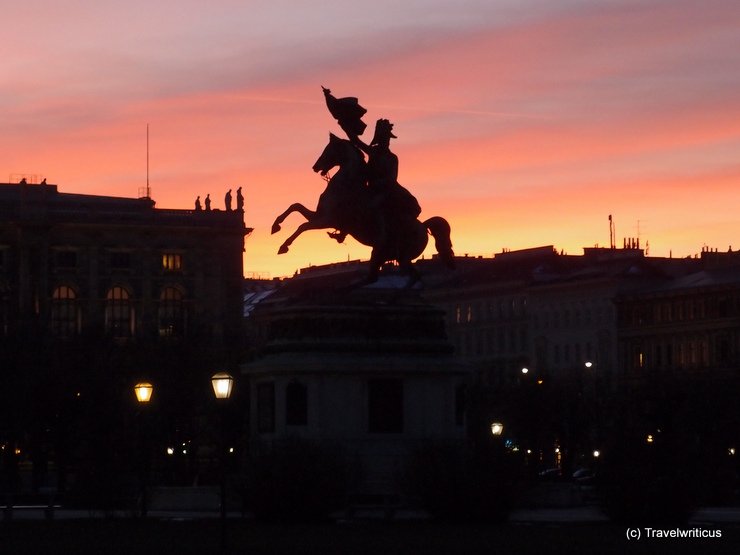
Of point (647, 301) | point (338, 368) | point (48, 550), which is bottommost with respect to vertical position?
point (48, 550)

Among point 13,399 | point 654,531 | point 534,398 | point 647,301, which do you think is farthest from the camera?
point 647,301

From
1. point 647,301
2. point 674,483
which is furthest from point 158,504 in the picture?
point 647,301

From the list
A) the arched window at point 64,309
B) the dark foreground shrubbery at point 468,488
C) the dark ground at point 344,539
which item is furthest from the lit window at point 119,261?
the dark foreground shrubbery at point 468,488

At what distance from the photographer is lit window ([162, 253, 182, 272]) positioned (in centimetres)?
17525

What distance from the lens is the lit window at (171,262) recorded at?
175 m

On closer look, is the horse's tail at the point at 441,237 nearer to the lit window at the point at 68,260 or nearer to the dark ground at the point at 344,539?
the dark ground at the point at 344,539

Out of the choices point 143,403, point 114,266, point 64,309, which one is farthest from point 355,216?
A: point 114,266

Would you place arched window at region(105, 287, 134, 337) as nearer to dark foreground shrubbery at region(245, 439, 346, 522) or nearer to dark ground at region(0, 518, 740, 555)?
dark ground at region(0, 518, 740, 555)

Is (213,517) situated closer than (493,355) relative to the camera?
Yes

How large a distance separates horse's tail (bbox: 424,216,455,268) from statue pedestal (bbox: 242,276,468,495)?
2586mm

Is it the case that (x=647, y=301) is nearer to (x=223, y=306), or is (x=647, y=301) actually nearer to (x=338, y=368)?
(x=223, y=306)

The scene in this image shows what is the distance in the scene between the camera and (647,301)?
6580 inches

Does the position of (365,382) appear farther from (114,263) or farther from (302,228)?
(114,263)

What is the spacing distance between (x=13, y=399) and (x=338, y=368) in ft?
172
